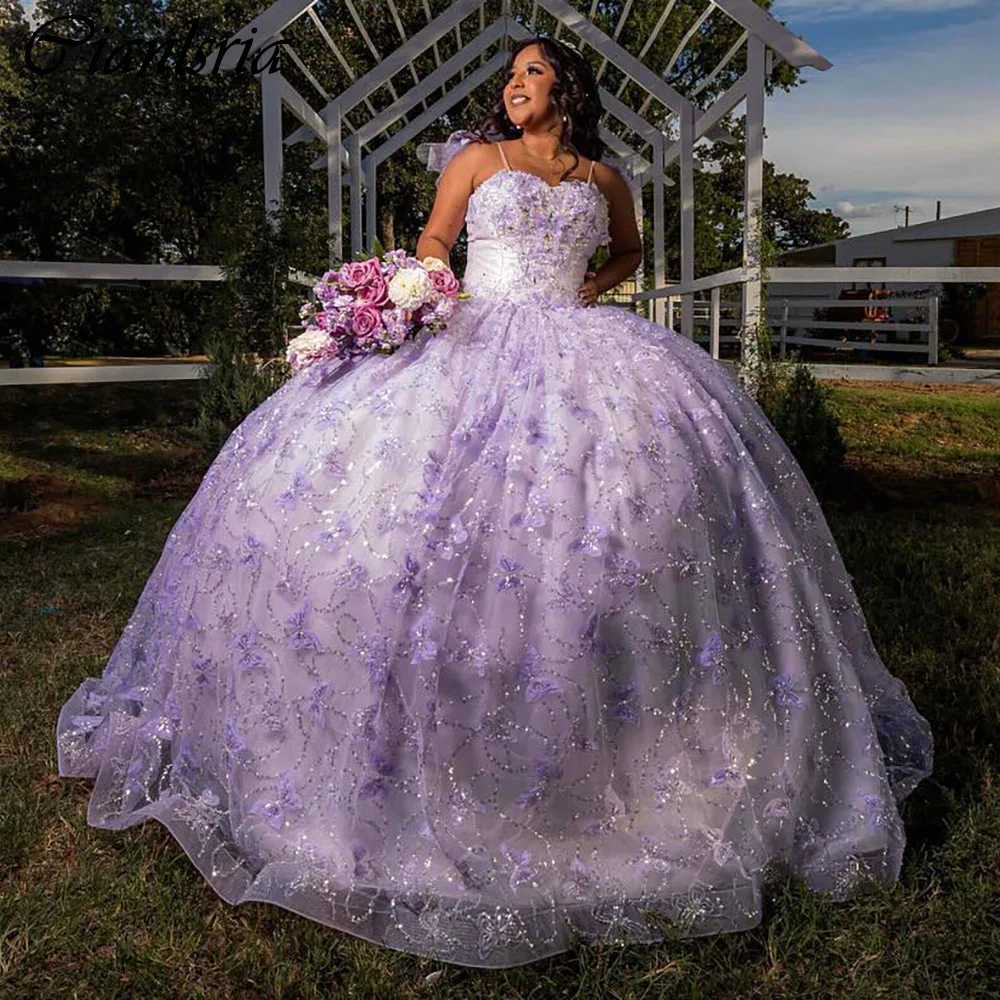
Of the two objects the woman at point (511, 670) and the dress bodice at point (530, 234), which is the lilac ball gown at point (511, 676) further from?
the dress bodice at point (530, 234)

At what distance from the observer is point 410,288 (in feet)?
8.69

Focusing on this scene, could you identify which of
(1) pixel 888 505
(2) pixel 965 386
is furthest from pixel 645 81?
(2) pixel 965 386

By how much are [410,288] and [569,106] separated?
32.6 inches

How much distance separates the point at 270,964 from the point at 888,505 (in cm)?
555

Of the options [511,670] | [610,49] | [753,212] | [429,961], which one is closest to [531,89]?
[511,670]

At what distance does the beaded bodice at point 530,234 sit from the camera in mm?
2938

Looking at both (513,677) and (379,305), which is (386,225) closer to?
(379,305)

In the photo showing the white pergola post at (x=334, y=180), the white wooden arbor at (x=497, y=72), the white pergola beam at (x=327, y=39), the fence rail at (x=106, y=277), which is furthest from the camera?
the white pergola post at (x=334, y=180)

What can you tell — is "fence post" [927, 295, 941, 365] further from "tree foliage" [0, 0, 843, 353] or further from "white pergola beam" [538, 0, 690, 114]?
"white pergola beam" [538, 0, 690, 114]

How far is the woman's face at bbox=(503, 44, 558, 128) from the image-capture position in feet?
9.78

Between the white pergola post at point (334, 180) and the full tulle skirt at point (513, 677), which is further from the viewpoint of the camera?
the white pergola post at point (334, 180)

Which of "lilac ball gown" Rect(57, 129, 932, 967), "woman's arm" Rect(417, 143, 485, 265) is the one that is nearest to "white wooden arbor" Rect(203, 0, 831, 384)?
"woman's arm" Rect(417, 143, 485, 265)

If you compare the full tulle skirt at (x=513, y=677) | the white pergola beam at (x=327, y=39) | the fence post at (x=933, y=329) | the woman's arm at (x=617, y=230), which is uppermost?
the white pergola beam at (x=327, y=39)

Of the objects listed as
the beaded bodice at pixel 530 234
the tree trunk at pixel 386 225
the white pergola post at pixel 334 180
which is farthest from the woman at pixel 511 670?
the tree trunk at pixel 386 225
